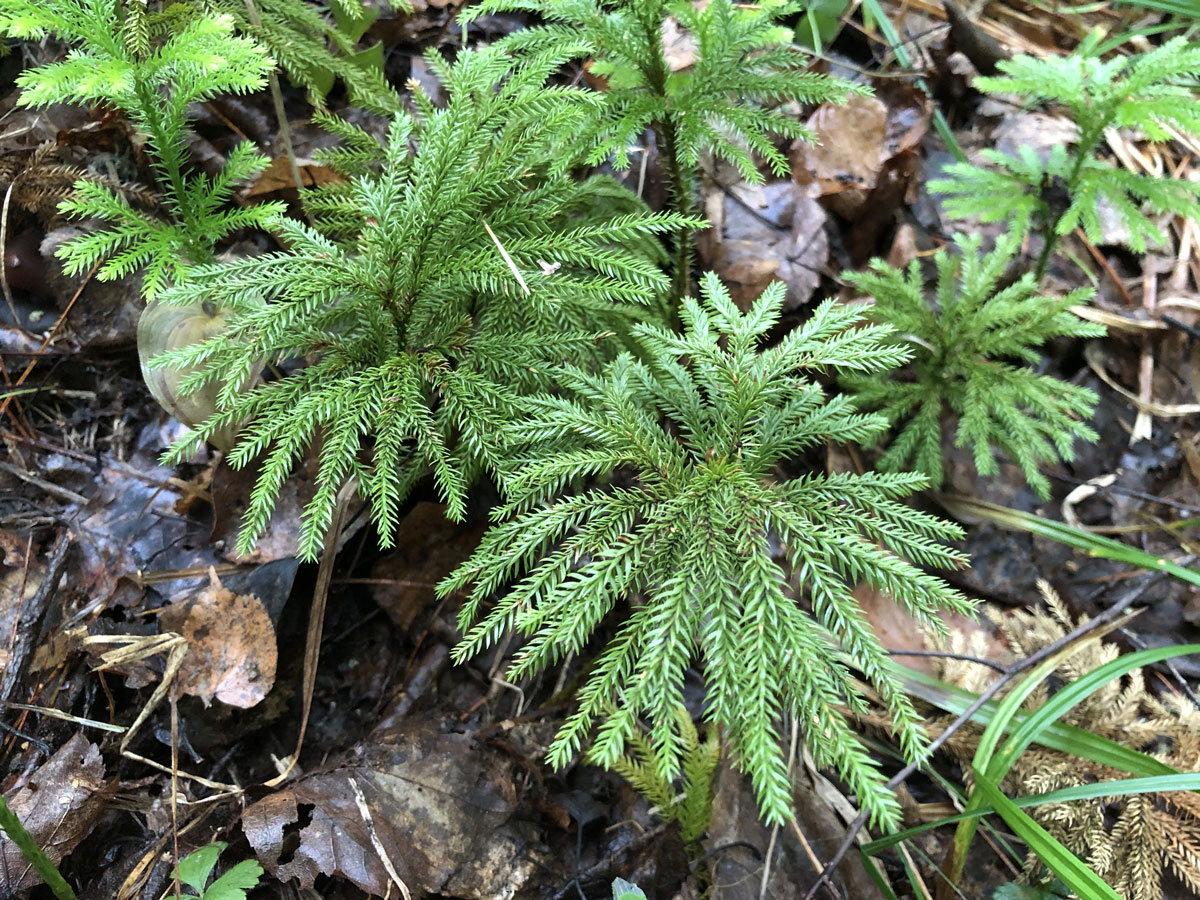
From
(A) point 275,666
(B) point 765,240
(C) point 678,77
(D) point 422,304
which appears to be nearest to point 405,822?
(A) point 275,666

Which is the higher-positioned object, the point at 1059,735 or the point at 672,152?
the point at 672,152

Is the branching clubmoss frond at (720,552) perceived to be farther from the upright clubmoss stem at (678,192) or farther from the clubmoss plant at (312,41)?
the clubmoss plant at (312,41)

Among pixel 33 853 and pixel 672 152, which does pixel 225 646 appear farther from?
pixel 672 152

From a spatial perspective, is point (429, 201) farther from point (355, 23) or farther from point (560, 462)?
point (355, 23)

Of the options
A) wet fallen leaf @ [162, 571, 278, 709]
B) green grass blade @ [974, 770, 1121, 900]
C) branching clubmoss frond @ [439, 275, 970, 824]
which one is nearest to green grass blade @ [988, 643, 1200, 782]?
green grass blade @ [974, 770, 1121, 900]

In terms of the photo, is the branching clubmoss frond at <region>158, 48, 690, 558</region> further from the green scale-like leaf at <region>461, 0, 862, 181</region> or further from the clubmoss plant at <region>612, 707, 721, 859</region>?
the clubmoss plant at <region>612, 707, 721, 859</region>

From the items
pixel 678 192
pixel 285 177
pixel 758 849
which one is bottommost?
pixel 758 849
